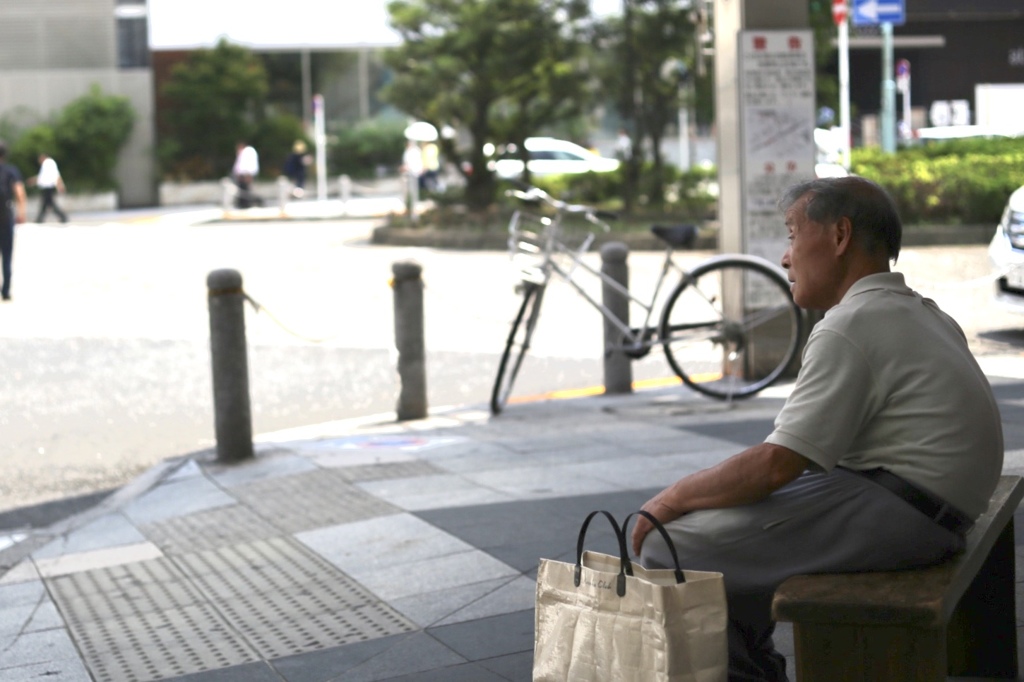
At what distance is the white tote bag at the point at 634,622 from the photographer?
115 inches

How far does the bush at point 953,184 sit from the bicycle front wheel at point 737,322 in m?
11.0

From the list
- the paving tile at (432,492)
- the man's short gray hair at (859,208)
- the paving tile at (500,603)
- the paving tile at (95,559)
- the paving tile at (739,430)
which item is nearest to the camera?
the man's short gray hair at (859,208)

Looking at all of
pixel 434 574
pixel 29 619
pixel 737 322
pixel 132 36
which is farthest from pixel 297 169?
pixel 434 574

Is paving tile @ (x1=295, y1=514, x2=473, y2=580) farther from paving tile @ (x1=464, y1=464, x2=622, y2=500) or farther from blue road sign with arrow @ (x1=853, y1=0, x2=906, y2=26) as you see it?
blue road sign with arrow @ (x1=853, y1=0, x2=906, y2=26)

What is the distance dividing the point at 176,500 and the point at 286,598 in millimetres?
1952

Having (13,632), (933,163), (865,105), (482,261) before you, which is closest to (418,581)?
(13,632)

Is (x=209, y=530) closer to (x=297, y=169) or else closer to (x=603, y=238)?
(x=603, y=238)

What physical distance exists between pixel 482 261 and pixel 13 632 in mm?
14592

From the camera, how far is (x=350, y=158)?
41.1m

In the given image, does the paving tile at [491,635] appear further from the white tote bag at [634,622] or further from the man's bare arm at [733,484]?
the white tote bag at [634,622]

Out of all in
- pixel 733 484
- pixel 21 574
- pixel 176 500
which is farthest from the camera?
pixel 176 500

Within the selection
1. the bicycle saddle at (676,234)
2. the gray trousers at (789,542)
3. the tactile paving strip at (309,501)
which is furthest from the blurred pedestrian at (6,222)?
the gray trousers at (789,542)

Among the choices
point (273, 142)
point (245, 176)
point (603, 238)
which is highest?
point (273, 142)

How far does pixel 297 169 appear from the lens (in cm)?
→ 3650
